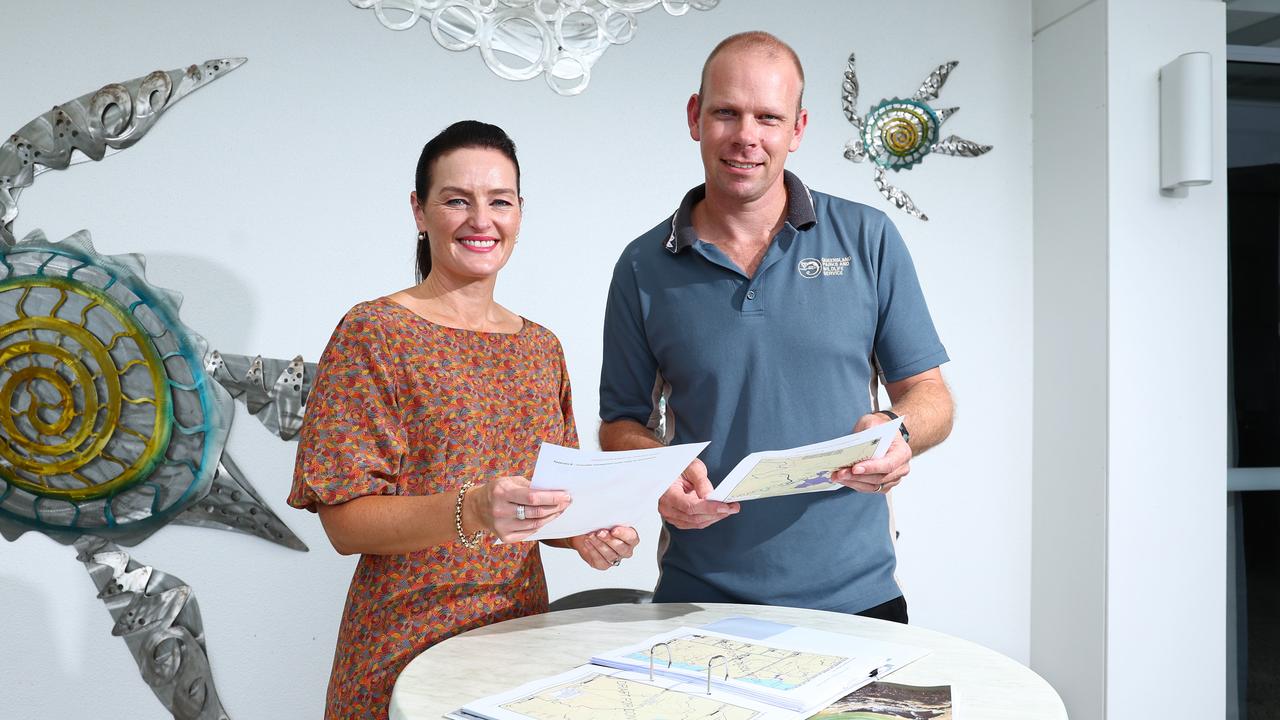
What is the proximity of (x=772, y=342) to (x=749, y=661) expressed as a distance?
2.17 ft

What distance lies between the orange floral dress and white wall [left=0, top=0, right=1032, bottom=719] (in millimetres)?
1428

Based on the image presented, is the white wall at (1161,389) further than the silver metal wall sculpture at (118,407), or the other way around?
the white wall at (1161,389)

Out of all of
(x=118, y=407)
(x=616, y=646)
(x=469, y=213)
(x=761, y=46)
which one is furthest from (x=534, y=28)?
(x=616, y=646)

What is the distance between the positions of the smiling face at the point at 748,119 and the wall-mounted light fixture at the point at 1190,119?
1.96 metres

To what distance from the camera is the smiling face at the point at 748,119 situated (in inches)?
68.1

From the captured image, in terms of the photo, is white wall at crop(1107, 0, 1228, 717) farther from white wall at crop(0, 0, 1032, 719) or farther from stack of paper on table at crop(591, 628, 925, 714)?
stack of paper on table at crop(591, 628, 925, 714)

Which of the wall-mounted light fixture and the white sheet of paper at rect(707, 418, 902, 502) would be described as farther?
the wall-mounted light fixture

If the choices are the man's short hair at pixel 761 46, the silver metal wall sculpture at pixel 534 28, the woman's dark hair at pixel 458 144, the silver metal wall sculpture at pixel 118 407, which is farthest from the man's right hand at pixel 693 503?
the silver metal wall sculpture at pixel 534 28

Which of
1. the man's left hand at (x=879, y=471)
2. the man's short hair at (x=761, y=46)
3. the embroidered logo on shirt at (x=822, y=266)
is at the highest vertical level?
the man's short hair at (x=761, y=46)

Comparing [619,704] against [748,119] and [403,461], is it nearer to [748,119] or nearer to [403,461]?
[403,461]

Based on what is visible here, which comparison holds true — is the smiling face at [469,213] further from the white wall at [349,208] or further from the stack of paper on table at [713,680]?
the white wall at [349,208]

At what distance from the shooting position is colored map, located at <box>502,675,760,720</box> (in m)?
1.05

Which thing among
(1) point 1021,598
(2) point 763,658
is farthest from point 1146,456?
(2) point 763,658

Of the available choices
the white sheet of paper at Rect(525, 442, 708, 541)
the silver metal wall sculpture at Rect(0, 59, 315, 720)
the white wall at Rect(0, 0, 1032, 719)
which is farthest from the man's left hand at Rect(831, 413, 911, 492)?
the silver metal wall sculpture at Rect(0, 59, 315, 720)
